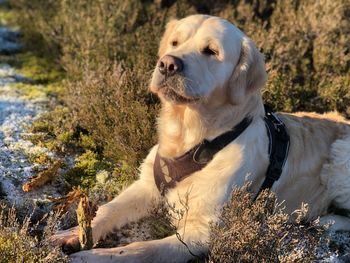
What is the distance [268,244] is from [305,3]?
4215mm

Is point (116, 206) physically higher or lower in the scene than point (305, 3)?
lower

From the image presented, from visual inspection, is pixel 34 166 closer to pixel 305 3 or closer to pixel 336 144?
pixel 336 144

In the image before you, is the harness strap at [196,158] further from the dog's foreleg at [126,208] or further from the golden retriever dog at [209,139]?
the dog's foreleg at [126,208]

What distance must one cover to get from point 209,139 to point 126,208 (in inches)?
29.6

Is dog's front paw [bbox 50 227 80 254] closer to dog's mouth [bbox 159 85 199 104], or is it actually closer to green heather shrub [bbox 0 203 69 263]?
green heather shrub [bbox 0 203 69 263]

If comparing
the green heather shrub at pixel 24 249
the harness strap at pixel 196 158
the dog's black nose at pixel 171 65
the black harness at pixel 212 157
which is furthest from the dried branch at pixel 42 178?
the dog's black nose at pixel 171 65

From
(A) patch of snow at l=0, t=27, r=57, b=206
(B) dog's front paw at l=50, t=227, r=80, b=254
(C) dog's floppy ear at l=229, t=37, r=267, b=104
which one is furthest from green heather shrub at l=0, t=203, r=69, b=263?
(C) dog's floppy ear at l=229, t=37, r=267, b=104

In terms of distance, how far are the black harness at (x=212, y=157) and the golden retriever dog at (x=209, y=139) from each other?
33 mm

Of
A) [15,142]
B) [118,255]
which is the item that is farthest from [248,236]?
[15,142]

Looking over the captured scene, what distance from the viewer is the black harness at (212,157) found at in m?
3.39

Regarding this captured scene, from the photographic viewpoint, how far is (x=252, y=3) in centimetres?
694

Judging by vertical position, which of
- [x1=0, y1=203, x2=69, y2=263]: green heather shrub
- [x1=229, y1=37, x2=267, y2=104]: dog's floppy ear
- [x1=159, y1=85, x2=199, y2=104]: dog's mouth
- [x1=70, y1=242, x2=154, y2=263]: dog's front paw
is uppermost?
[x1=229, y1=37, x2=267, y2=104]: dog's floppy ear

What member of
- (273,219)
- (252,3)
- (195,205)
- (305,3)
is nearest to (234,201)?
(273,219)

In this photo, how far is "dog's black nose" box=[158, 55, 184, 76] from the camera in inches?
122
